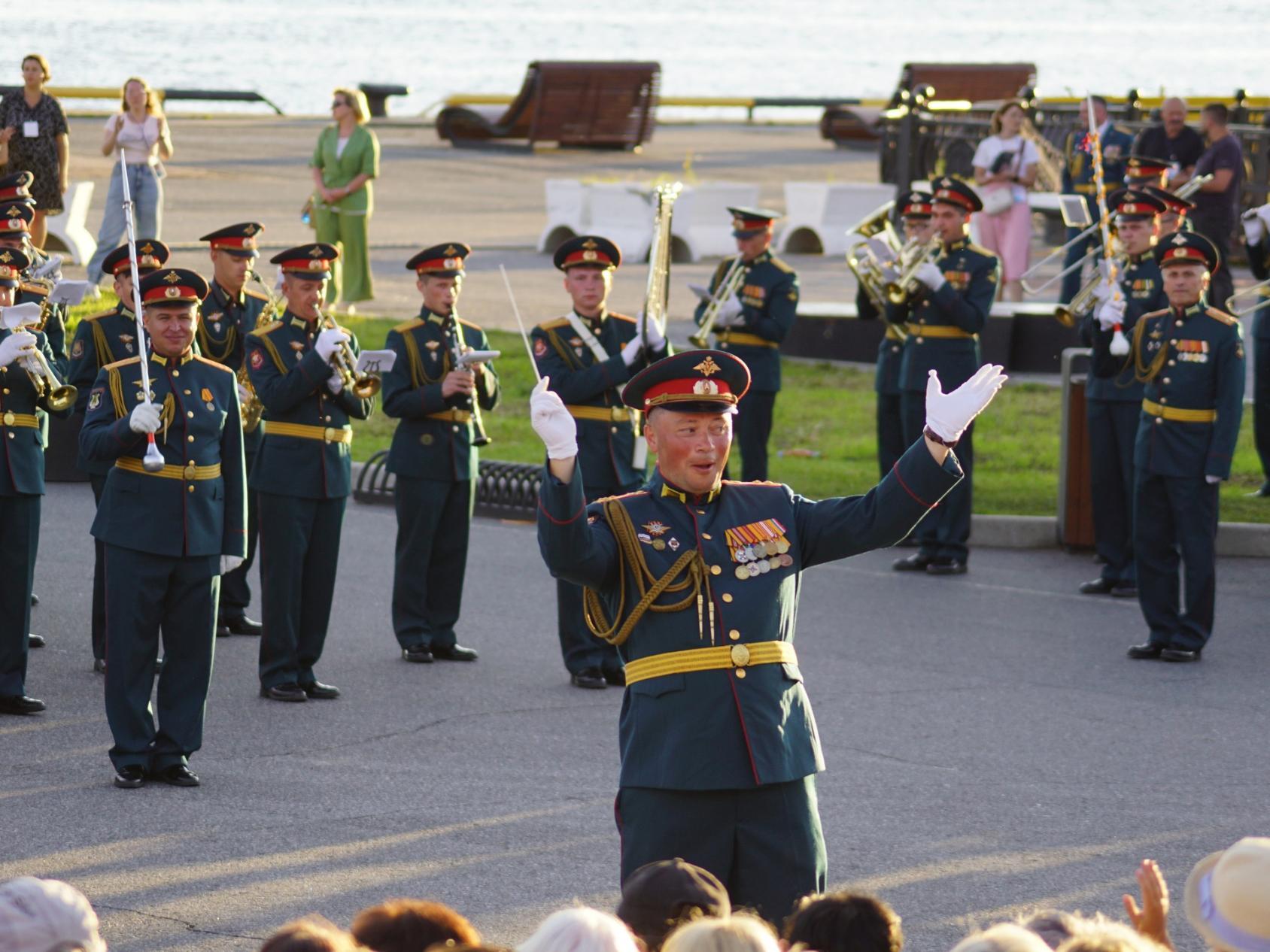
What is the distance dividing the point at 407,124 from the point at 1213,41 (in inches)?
→ 3679

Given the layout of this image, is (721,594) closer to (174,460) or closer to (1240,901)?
(1240,901)

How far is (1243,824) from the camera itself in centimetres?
814

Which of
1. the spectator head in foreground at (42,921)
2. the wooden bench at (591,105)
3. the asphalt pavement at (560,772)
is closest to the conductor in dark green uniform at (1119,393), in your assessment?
the asphalt pavement at (560,772)

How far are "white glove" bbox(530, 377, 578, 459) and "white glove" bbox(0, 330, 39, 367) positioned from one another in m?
4.18

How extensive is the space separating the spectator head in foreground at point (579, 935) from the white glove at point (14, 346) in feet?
19.1

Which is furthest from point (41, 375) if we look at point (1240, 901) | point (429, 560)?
point (1240, 901)

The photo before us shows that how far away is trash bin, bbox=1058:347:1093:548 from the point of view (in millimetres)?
13398

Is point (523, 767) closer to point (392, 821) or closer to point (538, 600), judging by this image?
point (392, 821)

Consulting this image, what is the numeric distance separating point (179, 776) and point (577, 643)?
7.81 feet

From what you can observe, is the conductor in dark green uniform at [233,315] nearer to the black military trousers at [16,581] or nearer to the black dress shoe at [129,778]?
the black military trousers at [16,581]

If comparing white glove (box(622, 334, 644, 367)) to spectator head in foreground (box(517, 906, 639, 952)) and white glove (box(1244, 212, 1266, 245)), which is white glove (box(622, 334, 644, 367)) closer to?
white glove (box(1244, 212, 1266, 245))

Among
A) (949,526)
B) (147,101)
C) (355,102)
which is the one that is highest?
(355,102)

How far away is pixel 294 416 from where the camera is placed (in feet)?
33.1

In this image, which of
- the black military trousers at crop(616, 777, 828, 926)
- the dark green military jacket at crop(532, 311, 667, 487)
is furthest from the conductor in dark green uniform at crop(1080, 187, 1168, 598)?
the black military trousers at crop(616, 777, 828, 926)
